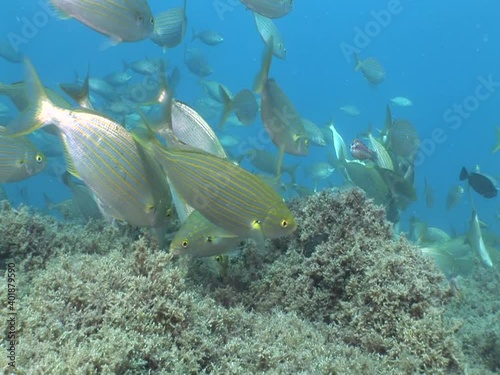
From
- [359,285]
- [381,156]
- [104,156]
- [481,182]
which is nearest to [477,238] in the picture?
[481,182]

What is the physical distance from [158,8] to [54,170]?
93.1m

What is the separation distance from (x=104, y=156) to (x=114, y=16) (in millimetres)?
2027

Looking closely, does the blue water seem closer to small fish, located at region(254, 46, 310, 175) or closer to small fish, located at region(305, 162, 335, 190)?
small fish, located at region(305, 162, 335, 190)

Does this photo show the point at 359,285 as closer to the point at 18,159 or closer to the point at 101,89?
the point at 18,159

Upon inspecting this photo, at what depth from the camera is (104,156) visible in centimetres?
258

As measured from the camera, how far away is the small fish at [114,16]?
376cm

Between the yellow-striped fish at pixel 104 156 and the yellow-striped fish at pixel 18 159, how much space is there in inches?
40.6

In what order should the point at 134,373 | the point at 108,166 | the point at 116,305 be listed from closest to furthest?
1. the point at 134,373
2. the point at 116,305
3. the point at 108,166

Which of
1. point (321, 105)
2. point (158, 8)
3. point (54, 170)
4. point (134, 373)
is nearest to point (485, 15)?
point (321, 105)

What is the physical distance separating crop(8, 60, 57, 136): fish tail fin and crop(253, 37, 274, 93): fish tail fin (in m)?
1.78

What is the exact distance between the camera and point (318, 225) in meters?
3.55

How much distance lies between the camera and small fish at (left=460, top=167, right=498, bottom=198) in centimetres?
643

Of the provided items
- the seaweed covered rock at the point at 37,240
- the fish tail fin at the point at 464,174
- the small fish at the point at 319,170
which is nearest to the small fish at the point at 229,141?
the small fish at the point at 319,170

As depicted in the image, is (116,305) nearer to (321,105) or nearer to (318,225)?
(318,225)
